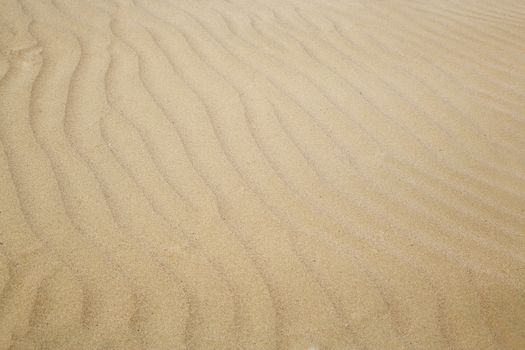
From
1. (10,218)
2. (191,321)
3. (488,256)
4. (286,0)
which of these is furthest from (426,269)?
(286,0)

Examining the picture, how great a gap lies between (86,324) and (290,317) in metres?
0.70

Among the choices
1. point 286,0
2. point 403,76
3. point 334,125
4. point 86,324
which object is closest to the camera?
point 86,324

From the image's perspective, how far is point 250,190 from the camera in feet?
5.69

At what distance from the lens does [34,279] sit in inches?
52.4

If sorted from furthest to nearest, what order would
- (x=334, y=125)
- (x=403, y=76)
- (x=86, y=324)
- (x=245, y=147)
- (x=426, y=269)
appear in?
(x=403, y=76), (x=334, y=125), (x=245, y=147), (x=426, y=269), (x=86, y=324)

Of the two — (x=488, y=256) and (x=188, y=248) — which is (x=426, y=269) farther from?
(x=188, y=248)

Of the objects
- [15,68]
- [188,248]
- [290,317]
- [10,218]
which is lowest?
[290,317]

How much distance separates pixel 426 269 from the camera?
1.48m

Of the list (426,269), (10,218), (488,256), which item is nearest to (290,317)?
(426,269)

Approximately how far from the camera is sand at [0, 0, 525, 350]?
4.29ft

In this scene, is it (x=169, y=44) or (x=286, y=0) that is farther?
(x=286, y=0)

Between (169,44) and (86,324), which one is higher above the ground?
(169,44)

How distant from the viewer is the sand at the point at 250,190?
51.5 inches

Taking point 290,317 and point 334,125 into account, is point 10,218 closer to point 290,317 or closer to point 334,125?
point 290,317
